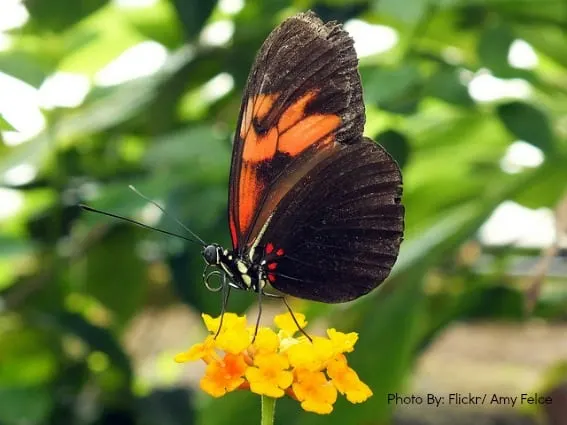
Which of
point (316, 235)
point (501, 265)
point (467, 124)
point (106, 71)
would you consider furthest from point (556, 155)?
point (106, 71)

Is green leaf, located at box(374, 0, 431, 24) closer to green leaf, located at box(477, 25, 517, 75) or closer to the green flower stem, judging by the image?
green leaf, located at box(477, 25, 517, 75)

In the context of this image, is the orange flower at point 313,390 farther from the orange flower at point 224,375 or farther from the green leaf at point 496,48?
the green leaf at point 496,48

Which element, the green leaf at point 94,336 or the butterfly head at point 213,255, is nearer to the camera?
the butterfly head at point 213,255

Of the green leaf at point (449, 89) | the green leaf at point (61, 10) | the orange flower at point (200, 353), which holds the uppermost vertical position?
the green leaf at point (61, 10)

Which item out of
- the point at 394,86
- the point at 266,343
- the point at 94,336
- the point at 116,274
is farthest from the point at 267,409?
the point at 116,274

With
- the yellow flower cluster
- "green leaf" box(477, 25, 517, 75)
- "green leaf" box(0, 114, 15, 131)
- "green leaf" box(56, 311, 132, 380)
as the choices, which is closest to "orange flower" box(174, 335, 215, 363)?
the yellow flower cluster

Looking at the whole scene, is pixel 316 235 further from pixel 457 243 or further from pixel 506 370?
pixel 506 370

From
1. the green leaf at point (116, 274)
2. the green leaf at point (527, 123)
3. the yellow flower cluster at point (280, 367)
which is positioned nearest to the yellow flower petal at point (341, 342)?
the yellow flower cluster at point (280, 367)
